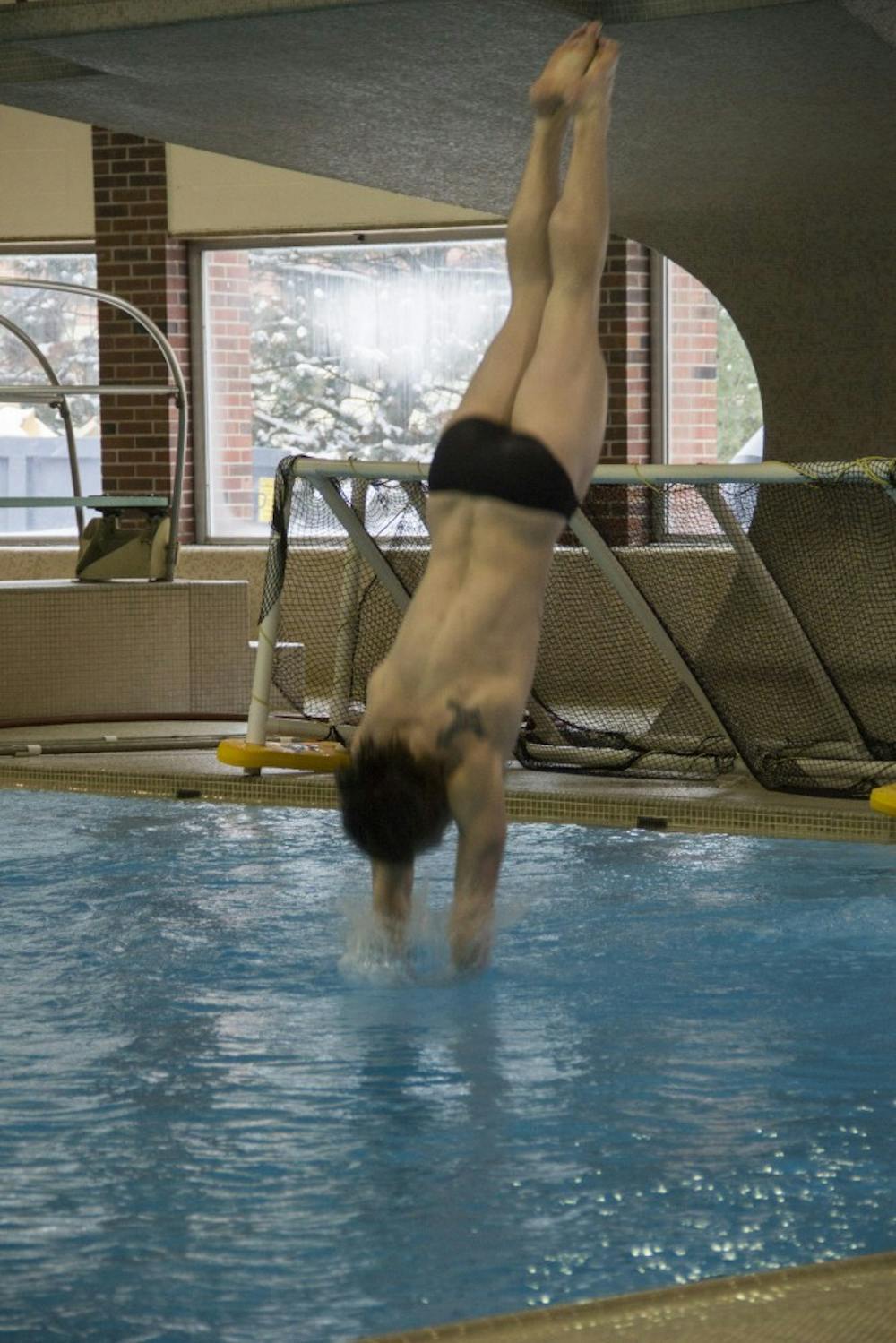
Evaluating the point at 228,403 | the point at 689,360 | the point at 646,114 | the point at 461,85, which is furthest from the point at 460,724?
the point at 228,403

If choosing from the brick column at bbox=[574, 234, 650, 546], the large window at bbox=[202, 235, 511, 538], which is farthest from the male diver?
the large window at bbox=[202, 235, 511, 538]

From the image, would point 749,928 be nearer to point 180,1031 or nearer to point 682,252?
point 180,1031

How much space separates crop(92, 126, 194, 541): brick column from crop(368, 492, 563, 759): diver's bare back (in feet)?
23.2

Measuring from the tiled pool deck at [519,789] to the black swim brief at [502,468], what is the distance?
2420 mm

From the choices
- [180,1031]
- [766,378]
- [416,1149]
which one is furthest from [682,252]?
[416,1149]

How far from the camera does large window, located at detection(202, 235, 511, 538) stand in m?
10.5

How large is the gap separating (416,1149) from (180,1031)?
0.90 metres

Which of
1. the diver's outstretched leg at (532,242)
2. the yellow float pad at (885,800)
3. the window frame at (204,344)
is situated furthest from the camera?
the window frame at (204,344)

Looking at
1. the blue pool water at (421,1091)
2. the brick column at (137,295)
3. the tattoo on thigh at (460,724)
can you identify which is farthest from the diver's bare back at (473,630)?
the brick column at (137,295)

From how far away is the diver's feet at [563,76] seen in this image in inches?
166

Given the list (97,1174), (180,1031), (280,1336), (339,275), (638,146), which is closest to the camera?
(280,1336)

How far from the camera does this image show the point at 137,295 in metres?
10.9

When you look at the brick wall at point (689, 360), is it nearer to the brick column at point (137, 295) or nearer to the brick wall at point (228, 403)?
the brick wall at point (228, 403)

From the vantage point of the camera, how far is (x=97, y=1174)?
9.91 ft
